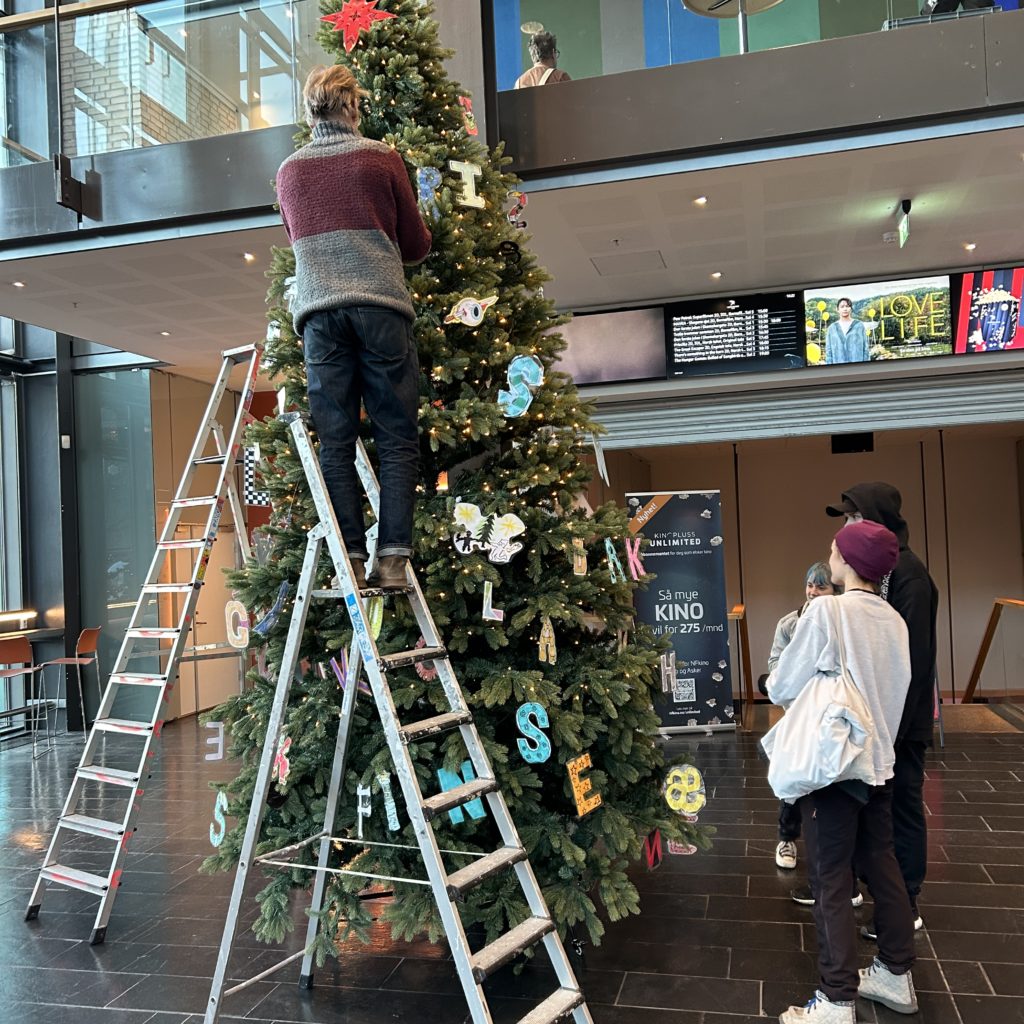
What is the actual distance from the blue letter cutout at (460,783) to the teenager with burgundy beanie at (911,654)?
4.91ft

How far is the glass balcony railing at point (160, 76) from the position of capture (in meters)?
5.58

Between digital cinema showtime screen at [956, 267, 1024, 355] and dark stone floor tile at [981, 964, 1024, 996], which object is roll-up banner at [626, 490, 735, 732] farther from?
dark stone floor tile at [981, 964, 1024, 996]

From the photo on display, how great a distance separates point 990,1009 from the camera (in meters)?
2.91

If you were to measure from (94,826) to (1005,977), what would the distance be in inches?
146

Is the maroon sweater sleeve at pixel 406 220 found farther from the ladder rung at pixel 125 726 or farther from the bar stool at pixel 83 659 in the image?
the bar stool at pixel 83 659

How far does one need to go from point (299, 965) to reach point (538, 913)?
59.1 inches

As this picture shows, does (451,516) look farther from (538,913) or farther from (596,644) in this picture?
(538,913)

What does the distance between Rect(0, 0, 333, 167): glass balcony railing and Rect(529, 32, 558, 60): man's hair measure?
53.6 inches

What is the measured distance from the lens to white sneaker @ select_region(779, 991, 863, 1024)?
2736mm

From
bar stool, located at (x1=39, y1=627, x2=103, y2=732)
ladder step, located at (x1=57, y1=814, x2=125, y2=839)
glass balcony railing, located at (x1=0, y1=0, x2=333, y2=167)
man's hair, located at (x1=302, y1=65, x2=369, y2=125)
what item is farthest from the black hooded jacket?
bar stool, located at (x1=39, y1=627, x2=103, y2=732)

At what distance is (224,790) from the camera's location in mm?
3256

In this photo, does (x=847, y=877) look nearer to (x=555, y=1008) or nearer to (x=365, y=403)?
(x=555, y=1008)

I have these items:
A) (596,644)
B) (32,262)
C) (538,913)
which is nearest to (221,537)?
(32,262)

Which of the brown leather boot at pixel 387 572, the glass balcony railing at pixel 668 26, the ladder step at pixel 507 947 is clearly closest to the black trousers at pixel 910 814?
the ladder step at pixel 507 947
